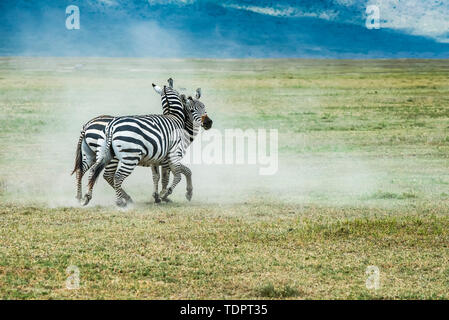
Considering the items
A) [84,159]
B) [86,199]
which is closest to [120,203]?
[86,199]

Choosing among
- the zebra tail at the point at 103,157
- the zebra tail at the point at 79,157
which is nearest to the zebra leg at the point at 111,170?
the zebra tail at the point at 103,157

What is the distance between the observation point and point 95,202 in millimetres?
13789

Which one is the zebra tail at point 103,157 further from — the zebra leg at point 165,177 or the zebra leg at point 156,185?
the zebra leg at point 165,177

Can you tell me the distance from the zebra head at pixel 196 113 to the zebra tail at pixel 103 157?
6.19 feet

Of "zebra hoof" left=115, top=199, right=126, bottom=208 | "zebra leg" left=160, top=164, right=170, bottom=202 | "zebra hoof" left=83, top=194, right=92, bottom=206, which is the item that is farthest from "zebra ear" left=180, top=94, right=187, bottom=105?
"zebra hoof" left=83, top=194, right=92, bottom=206

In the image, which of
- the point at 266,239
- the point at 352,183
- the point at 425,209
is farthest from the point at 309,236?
the point at 352,183

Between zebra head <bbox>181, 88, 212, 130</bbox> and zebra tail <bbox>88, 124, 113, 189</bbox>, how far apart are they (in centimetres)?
189

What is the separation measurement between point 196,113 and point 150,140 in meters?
1.49

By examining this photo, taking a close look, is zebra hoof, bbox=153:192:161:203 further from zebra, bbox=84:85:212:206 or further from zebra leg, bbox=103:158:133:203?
zebra leg, bbox=103:158:133:203

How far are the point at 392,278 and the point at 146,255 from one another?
3.06m

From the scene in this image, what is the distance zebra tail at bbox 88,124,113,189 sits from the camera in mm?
12664

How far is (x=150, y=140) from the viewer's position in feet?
42.7

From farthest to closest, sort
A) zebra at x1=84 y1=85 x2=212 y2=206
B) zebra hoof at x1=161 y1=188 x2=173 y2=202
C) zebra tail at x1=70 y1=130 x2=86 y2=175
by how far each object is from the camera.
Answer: zebra hoof at x1=161 y1=188 x2=173 y2=202, zebra tail at x1=70 y1=130 x2=86 y2=175, zebra at x1=84 y1=85 x2=212 y2=206
